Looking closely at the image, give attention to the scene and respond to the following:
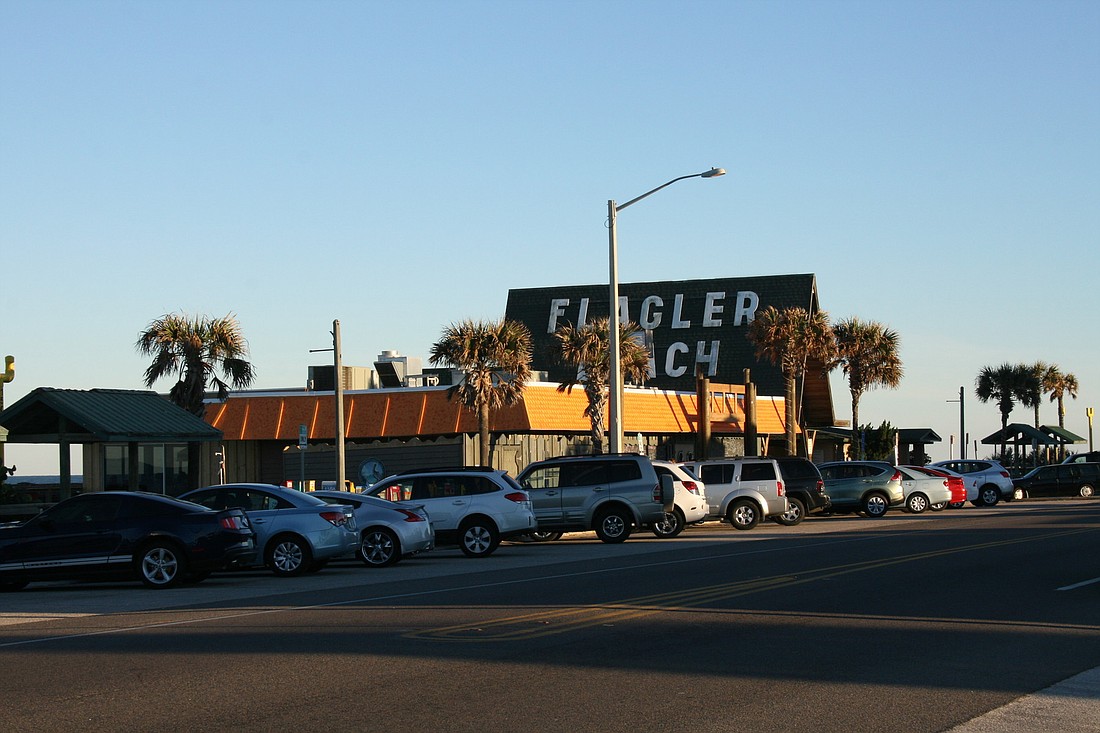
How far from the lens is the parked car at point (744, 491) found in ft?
115

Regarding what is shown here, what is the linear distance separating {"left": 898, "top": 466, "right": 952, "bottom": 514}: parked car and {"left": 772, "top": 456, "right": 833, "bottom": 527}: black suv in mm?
8133

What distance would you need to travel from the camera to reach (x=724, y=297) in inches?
2837

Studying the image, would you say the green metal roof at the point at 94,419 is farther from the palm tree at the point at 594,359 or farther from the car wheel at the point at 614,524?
the palm tree at the point at 594,359

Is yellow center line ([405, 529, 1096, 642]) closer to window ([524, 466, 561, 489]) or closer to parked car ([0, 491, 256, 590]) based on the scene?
parked car ([0, 491, 256, 590])

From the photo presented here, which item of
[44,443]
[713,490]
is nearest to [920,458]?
[713,490]

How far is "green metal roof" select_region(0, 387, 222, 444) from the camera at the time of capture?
89.9 ft

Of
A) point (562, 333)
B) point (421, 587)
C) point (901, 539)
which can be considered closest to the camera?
point (421, 587)

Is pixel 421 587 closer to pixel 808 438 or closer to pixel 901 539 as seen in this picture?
pixel 901 539

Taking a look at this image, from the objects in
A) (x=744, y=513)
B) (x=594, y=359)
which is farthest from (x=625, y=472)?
(x=594, y=359)

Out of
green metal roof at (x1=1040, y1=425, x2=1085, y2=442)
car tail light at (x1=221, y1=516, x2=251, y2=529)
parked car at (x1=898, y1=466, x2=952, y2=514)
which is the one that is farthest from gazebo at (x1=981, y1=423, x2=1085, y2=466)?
car tail light at (x1=221, y1=516, x2=251, y2=529)

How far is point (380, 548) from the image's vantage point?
23.2m

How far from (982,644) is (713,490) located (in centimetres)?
2303

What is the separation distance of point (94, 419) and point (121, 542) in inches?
371

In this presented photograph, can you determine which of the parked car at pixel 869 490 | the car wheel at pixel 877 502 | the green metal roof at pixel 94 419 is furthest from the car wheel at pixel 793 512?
the green metal roof at pixel 94 419
